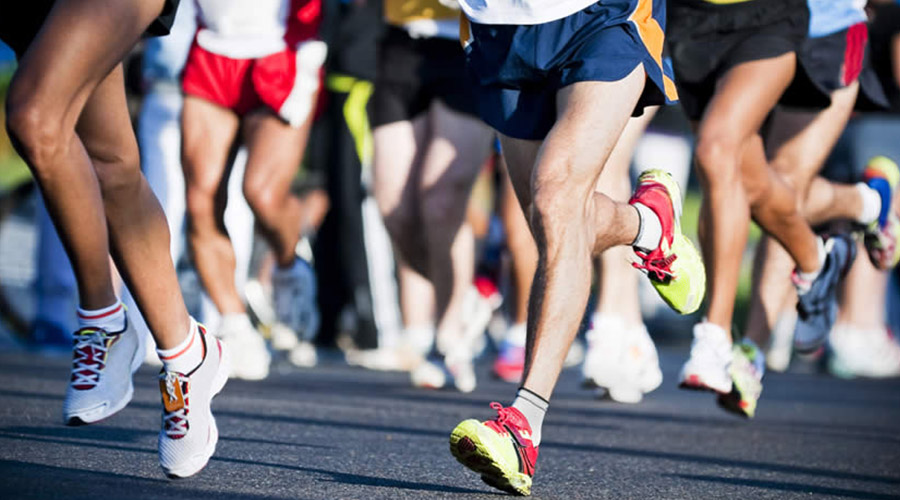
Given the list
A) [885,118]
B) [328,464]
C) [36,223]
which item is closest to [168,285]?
[328,464]

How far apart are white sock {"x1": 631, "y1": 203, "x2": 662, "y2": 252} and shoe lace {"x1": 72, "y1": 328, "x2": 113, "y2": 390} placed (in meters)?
1.45

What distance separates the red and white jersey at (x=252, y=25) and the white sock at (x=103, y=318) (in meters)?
3.28

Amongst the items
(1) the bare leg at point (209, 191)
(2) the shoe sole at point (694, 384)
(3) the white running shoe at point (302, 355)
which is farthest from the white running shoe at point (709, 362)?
(3) the white running shoe at point (302, 355)

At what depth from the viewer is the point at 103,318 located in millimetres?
3424

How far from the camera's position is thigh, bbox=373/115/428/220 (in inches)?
269

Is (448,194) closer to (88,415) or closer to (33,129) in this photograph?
(88,415)

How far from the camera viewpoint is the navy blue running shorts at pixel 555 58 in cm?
362

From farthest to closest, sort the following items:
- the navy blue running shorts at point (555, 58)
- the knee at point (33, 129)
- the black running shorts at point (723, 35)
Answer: the black running shorts at point (723, 35)
the navy blue running shorts at point (555, 58)
the knee at point (33, 129)

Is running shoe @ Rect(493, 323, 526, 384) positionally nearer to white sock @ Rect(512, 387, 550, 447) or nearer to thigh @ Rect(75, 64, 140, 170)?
white sock @ Rect(512, 387, 550, 447)

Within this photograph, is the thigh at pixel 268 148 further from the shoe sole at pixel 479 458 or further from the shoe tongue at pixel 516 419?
the shoe sole at pixel 479 458

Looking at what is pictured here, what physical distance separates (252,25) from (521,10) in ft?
10.2

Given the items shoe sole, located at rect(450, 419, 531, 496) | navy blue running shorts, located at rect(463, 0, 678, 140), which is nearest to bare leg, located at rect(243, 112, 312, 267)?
navy blue running shorts, located at rect(463, 0, 678, 140)

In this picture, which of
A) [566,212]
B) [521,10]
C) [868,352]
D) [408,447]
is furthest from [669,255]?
[868,352]

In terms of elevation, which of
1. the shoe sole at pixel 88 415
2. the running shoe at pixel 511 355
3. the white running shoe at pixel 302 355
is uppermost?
the shoe sole at pixel 88 415
